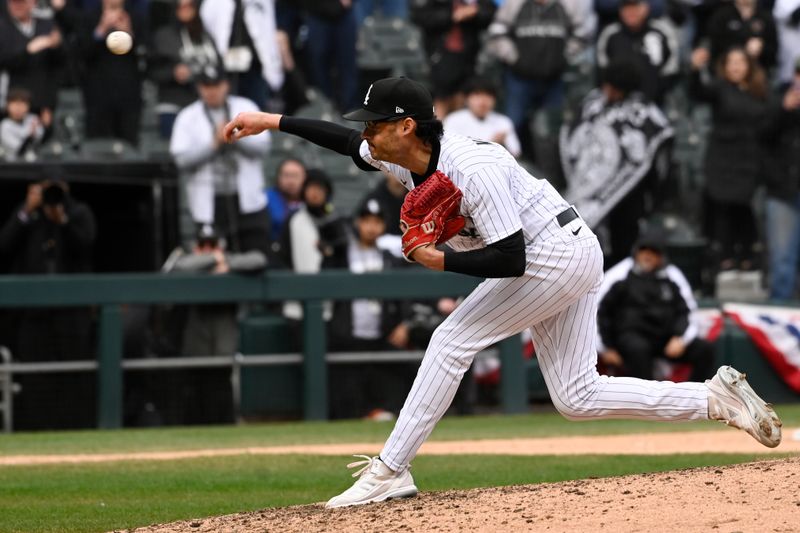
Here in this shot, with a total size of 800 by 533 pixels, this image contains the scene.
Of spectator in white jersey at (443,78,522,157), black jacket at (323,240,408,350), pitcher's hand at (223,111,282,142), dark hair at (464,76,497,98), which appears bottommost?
black jacket at (323,240,408,350)

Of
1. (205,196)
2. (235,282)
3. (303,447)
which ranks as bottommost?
(303,447)

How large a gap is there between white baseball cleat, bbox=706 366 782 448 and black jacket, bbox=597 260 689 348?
5694mm

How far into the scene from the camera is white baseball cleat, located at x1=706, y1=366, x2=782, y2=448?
5617 mm

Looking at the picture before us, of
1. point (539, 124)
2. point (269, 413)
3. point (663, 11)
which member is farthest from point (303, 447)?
point (663, 11)

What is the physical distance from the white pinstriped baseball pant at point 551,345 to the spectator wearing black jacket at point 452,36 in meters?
7.23

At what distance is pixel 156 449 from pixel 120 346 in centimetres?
171

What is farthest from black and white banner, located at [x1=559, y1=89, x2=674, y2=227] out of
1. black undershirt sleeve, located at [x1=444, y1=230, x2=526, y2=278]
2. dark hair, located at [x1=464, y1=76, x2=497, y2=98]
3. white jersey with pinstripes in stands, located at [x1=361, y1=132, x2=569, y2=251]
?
black undershirt sleeve, located at [x1=444, y1=230, x2=526, y2=278]

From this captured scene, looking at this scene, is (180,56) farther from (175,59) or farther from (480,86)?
(480,86)

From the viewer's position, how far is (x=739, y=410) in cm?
563

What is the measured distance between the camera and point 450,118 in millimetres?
12102

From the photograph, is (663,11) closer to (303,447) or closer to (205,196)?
(205,196)

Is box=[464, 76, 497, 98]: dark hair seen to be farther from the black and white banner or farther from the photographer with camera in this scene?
the photographer with camera

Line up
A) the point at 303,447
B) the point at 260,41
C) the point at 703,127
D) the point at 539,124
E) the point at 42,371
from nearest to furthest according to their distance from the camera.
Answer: the point at 303,447 → the point at 42,371 → the point at 260,41 → the point at 539,124 → the point at 703,127

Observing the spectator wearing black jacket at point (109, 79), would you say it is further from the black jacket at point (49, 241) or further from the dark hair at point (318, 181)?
the dark hair at point (318, 181)
